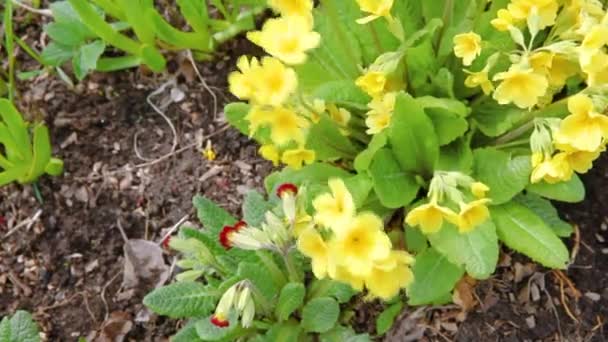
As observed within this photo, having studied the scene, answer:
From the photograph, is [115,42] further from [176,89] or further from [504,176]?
[504,176]

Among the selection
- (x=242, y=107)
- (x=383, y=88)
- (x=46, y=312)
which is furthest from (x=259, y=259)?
(x=46, y=312)

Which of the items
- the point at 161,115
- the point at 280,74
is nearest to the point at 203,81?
the point at 161,115

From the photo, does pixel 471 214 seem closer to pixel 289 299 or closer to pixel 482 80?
pixel 482 80

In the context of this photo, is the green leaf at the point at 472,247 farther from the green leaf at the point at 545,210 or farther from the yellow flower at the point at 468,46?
the yellow flower at the point at 468,46

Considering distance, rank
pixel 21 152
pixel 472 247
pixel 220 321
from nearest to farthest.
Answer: pixel 220 321 → pixel 472 247 → pixel 21 152

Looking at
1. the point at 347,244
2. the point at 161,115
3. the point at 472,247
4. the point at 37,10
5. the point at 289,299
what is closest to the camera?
the point at 347,244

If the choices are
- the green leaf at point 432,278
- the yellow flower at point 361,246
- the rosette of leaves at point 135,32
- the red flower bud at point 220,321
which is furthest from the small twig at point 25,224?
the yellow flower at point 361,246

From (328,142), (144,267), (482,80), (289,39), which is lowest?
(144,267)

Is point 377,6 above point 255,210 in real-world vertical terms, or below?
above
